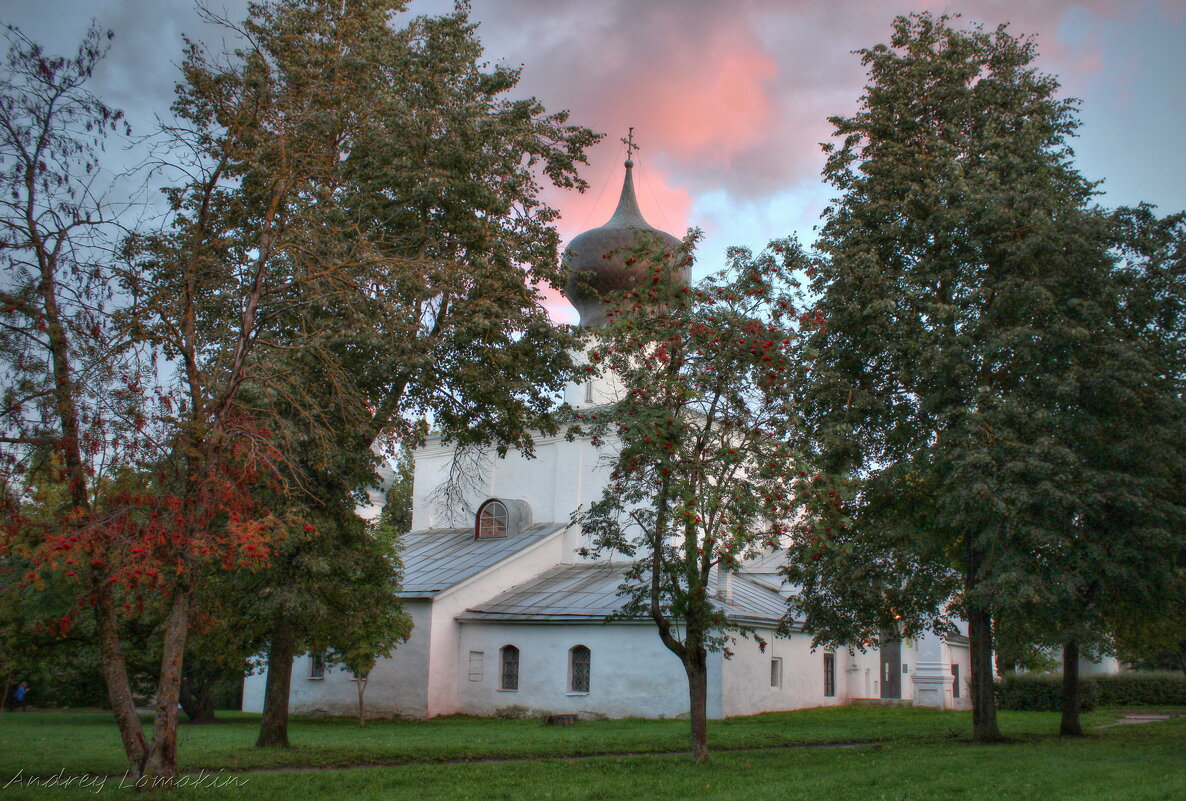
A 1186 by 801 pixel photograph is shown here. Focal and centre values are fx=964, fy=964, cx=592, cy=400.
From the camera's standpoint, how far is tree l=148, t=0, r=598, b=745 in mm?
11289

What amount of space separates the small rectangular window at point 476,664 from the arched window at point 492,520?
6.68 m

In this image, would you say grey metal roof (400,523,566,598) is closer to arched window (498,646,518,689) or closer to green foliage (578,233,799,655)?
arched window (498,646,518,689)

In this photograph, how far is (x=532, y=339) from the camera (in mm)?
16938

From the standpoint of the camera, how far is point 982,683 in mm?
17703

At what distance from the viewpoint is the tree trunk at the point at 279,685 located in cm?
1608

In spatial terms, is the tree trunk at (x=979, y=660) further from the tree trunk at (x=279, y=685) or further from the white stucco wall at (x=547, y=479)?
the white stucco wall at (x=547, y=479)

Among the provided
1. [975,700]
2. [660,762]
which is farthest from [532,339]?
[975,700]

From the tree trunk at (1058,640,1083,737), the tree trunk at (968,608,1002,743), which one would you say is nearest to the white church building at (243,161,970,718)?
the tree trunk at (1058,640,1083,737)

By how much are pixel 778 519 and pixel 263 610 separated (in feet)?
26.6

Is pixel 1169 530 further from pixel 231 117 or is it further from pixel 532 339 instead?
pixel 231 117

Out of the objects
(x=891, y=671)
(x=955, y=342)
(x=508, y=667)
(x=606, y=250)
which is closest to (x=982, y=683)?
(x=955, y=342)

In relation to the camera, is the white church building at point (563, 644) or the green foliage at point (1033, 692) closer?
the white church building at point (563, 644)

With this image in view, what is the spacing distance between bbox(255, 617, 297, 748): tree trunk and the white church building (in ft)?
20.4

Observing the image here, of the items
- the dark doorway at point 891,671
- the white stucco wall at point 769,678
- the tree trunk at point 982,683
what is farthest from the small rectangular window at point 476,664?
the tree trunk at point 982,683
